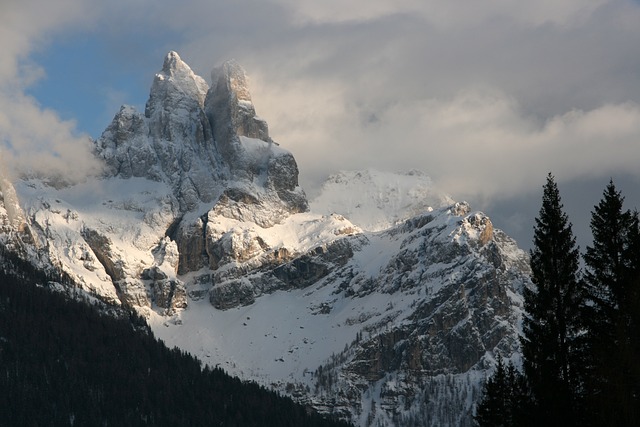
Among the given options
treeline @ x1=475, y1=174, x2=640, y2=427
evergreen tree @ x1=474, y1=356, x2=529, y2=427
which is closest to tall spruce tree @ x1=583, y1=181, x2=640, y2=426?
treeline @ x1=475, y1=174, x2=640, y2=427

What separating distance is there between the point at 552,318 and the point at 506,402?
15354mm

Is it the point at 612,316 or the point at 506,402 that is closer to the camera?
the point at 612,316

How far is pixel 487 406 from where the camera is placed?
8581cm

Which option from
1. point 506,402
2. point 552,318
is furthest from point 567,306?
point 506,402

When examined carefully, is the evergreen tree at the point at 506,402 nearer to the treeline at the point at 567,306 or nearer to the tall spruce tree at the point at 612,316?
the treeline at the point at 567,306

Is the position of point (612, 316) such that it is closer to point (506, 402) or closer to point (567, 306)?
point (567, 306)

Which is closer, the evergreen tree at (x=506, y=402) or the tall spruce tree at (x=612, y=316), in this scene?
the tall spruce tree at (x=612, y=316)

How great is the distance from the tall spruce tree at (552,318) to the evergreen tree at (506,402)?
1.36m

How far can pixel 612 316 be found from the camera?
2581 inches

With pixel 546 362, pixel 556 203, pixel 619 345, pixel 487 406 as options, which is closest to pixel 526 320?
pixel 546 362

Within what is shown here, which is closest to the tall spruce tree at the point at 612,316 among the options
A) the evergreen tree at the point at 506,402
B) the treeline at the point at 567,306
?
the treeline at the point at 567,306

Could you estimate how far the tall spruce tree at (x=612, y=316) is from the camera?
54.7 meters

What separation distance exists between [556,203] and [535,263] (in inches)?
147

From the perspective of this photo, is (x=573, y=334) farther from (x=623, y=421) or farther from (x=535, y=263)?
(x=623, y=421)
